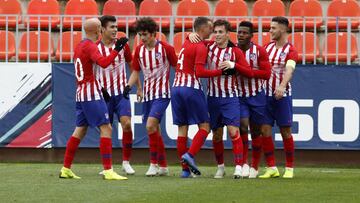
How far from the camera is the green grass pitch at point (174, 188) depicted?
10.7 m

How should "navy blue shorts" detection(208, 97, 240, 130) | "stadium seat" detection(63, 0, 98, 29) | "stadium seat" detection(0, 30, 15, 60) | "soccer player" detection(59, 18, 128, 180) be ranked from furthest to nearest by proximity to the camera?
"stadium seat" detection(63, 0, 98, 29), "stadium seat" detection(0, 30, 15, 60), "navy blue shorts" detection(208, 97, 240, 130), "soccer player" detection(59, 18, 128, 180)

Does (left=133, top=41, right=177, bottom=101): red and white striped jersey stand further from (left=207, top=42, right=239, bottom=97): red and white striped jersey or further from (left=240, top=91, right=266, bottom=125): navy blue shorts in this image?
(left=240, top=91, right=266, bottom=125): navy blue shorts

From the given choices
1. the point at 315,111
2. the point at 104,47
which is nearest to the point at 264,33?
the point at 315,111

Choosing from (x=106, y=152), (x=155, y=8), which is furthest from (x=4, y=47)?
(x=106, y=152)

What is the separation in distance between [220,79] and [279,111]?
0.97 meters

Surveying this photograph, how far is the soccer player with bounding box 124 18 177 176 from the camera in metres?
14.1

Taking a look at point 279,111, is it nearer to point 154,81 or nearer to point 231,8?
point 154,81

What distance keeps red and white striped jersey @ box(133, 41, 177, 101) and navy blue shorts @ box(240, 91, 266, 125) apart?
1.07m

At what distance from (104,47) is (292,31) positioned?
438cm

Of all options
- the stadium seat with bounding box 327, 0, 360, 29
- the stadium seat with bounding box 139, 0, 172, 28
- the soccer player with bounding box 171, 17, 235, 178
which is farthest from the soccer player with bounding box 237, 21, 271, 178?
the stadium seat with bounding box 327, 0, 360, 29

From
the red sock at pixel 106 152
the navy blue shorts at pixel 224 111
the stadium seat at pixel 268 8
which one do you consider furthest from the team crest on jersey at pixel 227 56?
the stadium seat at pixel 268 8

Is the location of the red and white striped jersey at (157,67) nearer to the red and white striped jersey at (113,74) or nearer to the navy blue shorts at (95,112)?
the red and white striped jersey at (113,74)

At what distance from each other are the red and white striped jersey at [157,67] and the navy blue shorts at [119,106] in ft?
1.31

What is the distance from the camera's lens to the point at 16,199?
10555 millimetres
